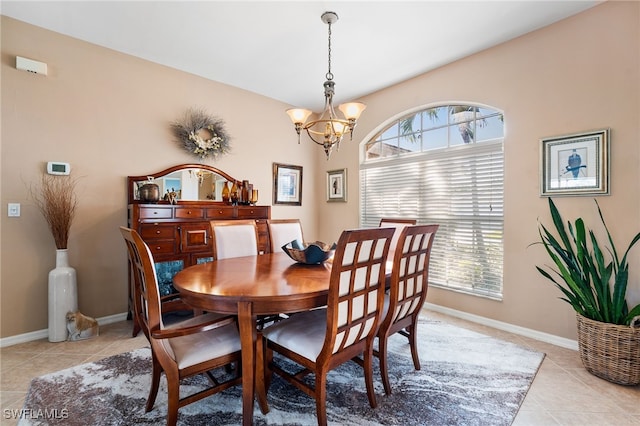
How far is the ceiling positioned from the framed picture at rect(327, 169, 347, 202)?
153 cm

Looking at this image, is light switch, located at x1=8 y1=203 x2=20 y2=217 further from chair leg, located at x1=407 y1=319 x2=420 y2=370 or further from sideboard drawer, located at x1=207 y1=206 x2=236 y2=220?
chair leg, located at x1=407 y1=319 x2=420 y2=370

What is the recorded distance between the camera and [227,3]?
7.83 ft

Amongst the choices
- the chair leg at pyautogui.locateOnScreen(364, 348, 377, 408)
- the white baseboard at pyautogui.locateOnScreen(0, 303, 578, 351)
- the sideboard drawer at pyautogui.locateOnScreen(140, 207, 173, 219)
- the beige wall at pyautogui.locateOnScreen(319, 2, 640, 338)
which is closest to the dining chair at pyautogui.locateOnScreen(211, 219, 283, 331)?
the sideboard drawer at pyautogui.locateOnScreen(140, 207, 173, 219)

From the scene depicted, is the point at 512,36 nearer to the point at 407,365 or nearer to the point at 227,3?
the point at 227,3

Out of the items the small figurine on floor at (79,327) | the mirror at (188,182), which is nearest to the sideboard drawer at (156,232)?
the mirror at (188,182)

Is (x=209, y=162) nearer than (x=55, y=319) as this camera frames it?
No

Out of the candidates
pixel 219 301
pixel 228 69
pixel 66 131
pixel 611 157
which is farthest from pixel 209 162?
pixel 611 157

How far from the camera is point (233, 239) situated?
262 centimetres

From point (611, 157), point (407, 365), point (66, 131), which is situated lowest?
point (407, 365)

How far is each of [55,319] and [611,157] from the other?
4908mm

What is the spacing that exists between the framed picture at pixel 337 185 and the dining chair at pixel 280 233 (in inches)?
67.7

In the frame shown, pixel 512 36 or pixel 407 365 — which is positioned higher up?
pixel 512 36

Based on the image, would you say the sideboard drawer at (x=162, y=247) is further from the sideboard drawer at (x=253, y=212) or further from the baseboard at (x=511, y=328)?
the baseboard at (x=511, y=328)

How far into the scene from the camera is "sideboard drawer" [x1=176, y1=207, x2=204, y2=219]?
3090 millimetres
